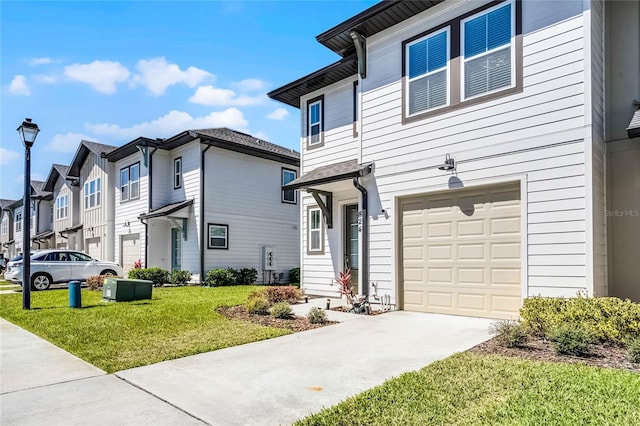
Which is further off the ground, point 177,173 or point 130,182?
point 177,173

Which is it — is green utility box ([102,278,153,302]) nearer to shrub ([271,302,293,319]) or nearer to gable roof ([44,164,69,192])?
shrub ([271,302,293,319])

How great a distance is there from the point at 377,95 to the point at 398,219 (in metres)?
2.99

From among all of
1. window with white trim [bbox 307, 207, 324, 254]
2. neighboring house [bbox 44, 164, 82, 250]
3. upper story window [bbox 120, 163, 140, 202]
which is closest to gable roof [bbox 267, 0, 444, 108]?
window with white trim [bbox 307, 207, 324, 254]

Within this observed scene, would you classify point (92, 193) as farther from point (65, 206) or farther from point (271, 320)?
point (271, 320)

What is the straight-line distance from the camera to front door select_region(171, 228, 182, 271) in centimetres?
1830

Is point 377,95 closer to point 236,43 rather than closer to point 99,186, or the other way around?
point 236,43

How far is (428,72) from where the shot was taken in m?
8.54

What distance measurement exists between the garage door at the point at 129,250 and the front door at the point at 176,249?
5.99 feet

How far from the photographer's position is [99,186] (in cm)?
2219

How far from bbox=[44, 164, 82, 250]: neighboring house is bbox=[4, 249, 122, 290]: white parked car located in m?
8.54

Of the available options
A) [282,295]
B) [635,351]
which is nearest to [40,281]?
[282,295]

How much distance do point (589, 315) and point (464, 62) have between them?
5.10 meters

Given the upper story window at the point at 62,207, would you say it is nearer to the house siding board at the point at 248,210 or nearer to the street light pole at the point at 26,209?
the house siding board at the point at 248,210

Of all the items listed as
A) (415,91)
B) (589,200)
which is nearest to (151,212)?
(415,91)
